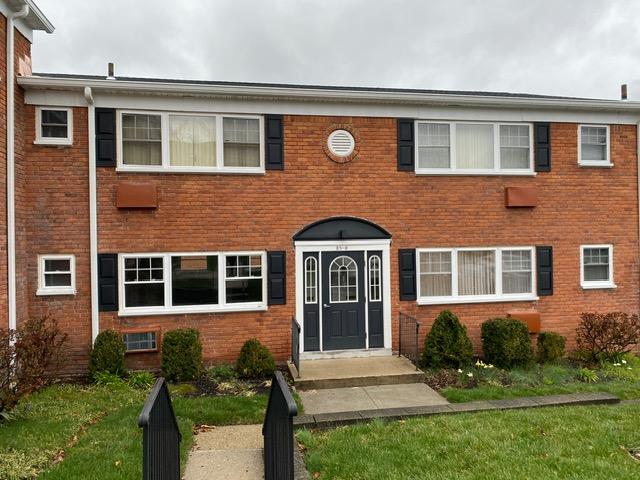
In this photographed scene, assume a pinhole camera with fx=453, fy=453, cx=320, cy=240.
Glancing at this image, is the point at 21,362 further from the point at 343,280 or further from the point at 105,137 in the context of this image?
the point at 343,280

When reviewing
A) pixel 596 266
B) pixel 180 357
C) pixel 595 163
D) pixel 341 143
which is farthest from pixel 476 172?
pixel 180 357

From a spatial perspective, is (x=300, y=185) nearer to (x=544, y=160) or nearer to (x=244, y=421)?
(x=244, y=421)

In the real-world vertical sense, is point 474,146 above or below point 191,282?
above

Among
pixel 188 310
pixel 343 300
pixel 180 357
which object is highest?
pixel 343 300

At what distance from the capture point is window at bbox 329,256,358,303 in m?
9.47

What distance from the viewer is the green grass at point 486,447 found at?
446cm

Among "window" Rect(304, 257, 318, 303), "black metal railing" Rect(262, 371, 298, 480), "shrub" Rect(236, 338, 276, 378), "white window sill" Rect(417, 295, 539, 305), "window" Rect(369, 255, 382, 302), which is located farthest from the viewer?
"white window sill" Rect(417, 295, 539, 305)

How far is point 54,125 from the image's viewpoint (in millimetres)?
8586

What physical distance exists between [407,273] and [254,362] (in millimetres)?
3654

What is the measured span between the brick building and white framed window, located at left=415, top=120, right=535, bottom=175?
3 centimetres

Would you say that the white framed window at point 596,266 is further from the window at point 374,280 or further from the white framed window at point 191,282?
the white framed window at point 191,282

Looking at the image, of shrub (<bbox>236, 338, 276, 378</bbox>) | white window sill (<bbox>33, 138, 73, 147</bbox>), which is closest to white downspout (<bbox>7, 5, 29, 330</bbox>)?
white window sill (<bbox>33, 138, 73, 147</bbox>)

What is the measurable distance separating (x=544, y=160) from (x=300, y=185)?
551cm

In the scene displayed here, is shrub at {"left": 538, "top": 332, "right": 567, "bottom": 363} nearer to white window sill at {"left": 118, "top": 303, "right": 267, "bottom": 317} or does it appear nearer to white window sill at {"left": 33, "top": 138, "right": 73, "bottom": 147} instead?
white window sill at {"left": 118, "top": 303, "right": 267, "bottom": 317}
